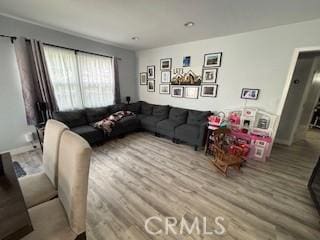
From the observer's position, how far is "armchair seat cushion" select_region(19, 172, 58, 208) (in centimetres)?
118

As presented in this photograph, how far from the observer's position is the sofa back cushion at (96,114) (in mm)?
3629

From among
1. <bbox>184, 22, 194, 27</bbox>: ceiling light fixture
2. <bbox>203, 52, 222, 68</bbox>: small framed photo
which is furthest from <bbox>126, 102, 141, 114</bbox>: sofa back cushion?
<bbox>184, 22, 194, 27</bbox>: ceiling light fixture

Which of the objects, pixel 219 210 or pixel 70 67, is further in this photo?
pixel 70 67

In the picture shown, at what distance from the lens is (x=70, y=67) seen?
336 cm

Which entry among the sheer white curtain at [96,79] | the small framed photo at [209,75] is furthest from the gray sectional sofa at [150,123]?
the small framed photo at [209,75]

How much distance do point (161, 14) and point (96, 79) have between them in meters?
2.50

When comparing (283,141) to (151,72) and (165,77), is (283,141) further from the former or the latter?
(151,72)

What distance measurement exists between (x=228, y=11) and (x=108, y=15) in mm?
1874

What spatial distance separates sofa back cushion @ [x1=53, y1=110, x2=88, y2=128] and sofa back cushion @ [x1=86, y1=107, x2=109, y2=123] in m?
0.10

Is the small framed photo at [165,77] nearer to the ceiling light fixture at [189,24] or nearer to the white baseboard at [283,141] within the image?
the ceiling light fixture at [189,24]

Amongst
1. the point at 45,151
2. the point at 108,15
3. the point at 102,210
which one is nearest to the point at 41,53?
the point at 108,15

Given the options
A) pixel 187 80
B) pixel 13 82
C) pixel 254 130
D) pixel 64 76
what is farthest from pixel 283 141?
pixel 13 82

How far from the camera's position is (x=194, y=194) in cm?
196

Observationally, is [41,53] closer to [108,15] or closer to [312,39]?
[108,15]
